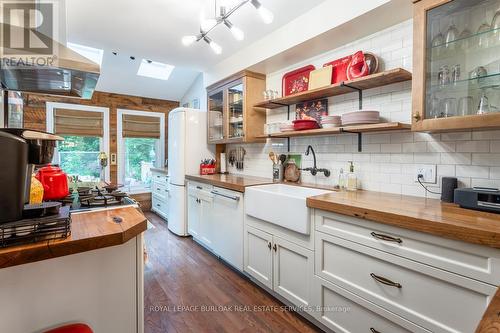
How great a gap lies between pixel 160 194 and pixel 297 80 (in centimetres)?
312

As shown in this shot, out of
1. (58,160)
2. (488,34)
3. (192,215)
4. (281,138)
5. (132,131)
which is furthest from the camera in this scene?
(132,131)

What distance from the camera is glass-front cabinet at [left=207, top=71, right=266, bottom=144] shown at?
3.00 metres

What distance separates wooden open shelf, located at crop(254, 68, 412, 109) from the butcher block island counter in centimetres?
175

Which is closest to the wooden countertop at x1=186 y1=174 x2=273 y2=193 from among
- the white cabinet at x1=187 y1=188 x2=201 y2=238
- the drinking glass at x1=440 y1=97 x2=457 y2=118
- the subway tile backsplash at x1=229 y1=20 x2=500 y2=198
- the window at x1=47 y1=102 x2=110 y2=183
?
the white cabinet at x1=187 y1=188 x2=201 y2=238

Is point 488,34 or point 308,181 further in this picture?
point 308,181

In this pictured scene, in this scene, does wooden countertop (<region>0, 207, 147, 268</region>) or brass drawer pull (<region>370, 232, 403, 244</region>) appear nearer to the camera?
wooden countertop (<region>0, 207, 147, 268</region>)

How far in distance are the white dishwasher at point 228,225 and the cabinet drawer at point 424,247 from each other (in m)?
1.05

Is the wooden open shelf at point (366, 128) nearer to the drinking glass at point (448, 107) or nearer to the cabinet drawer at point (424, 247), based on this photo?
the drinking glass at point (448, 107)

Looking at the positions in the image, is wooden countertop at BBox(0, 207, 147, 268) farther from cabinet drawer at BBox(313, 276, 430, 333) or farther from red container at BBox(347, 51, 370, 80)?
red container at BBox(347, 51, 370, 80)

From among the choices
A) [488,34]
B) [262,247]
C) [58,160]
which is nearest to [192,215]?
[262,247]

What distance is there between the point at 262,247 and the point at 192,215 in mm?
1524

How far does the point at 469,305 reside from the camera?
107 centimetres

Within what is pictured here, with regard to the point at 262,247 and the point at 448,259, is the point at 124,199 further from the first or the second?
the point at 448,259

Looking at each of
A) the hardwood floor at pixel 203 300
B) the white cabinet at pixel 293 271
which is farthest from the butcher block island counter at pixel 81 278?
the white cabinet at pixel 293 271
